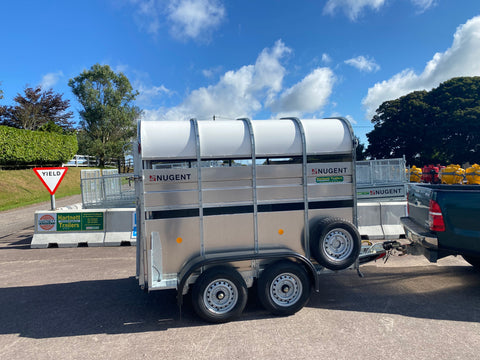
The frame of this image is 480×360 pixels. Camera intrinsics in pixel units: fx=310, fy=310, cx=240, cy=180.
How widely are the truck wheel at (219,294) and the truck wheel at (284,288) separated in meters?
0.32

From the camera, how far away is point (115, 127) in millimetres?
38000

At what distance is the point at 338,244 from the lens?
15.4ft

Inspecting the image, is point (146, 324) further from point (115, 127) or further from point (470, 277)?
point (115, 127)

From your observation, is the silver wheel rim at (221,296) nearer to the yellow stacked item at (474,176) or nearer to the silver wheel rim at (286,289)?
the silver wheel rim at (286,289)

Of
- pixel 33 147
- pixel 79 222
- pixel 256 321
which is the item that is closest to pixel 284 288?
pixel 256 321

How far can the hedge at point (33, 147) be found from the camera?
23609 millimetres

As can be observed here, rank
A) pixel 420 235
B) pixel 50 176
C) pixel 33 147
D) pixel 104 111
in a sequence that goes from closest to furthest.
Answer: pixel 420 235
pixel 50 176
pixel 33 147
pixel 104 111

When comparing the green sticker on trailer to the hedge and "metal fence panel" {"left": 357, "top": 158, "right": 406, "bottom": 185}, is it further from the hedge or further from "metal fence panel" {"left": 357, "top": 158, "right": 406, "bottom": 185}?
the hedge

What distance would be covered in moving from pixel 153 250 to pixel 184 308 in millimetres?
1226

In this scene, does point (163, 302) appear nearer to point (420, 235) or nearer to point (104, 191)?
point (420, 235)

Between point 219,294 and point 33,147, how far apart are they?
91.3 feet

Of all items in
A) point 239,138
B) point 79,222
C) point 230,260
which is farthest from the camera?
point 79,222

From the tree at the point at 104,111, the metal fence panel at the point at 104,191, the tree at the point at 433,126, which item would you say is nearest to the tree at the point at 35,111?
the tree at the point at 104,111

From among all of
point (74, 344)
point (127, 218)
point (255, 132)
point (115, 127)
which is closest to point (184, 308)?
point (74, 344)
